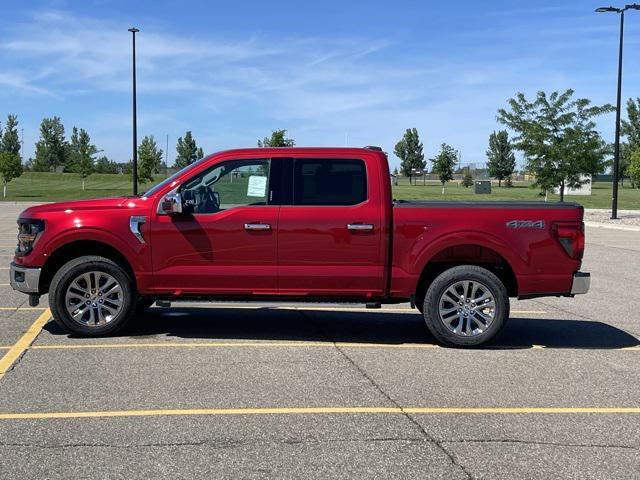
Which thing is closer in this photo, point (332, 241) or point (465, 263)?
point (332, 241)

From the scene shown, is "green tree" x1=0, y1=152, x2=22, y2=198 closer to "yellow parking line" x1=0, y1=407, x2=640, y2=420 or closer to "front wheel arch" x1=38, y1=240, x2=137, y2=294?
"front wheel arch" x1=38, y1=240, x2=137, y2=294

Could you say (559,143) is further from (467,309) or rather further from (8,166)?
(8,166)

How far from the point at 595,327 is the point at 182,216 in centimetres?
487

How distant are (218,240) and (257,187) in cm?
67

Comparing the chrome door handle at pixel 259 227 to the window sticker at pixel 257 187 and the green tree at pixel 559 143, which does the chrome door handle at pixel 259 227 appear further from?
the green tree at pixel 559 143

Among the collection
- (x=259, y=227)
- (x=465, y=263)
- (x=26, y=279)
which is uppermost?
(x=259, y=227)

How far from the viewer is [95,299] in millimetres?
7117

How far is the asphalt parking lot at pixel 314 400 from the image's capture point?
3.98 meters

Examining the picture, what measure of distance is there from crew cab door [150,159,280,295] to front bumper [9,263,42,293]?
1196 mm

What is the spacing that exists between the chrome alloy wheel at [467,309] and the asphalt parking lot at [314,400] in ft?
0.95

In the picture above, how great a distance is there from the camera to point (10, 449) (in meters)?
4.12

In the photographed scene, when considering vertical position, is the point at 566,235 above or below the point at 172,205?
below

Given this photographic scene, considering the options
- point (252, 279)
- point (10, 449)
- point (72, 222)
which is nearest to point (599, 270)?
point (252, 279)

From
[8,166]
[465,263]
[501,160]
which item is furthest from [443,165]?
[465,263]
